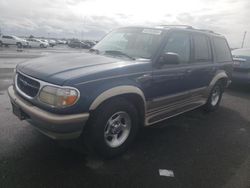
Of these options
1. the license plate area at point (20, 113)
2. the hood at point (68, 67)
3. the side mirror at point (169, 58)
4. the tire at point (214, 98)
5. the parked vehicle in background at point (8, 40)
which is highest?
the side mirror at point (169, 58)

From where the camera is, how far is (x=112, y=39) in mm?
4488

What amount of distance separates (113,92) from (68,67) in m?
0.68

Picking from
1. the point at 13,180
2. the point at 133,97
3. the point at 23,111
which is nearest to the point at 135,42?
the point at 133,97

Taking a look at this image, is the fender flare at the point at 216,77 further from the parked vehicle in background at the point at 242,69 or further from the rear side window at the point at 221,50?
the parked vehicle in background at the point at 242,69

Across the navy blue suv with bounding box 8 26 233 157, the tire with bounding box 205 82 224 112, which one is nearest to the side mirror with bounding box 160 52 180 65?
the navy blue suv with bounding box 8 26 233 157

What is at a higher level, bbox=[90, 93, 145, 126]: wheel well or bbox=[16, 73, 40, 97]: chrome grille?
bbox=[16, 73, 40, 97]: chrome grille

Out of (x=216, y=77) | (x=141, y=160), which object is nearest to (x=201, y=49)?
(x=216, y=77)

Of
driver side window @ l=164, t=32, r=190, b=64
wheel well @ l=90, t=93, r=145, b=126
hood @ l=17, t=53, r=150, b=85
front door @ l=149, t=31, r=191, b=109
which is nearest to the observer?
hood @ l=17, t=53, r=150, b=85

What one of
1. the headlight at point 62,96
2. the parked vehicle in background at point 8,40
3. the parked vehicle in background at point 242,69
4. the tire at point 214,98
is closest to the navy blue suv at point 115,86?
the headlight at point 62,96

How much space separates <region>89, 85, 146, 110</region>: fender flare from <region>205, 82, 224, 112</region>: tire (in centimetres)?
288

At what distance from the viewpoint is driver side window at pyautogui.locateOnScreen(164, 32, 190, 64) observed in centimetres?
393

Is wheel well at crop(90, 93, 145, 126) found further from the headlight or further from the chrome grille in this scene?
the chrome grille

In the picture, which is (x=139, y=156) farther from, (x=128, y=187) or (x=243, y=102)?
(x=243, y=102)

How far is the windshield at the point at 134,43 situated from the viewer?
379 cm
